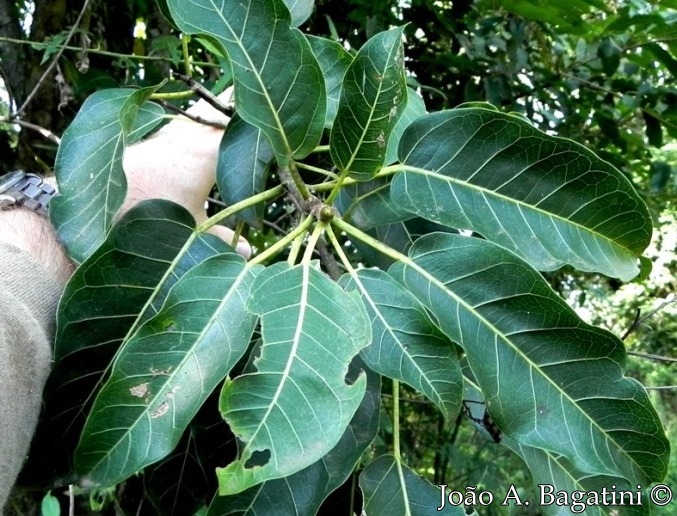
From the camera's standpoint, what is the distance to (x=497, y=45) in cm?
142

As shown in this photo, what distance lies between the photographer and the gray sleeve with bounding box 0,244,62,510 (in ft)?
1.72

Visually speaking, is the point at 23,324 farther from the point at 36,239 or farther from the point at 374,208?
the point at 374,208

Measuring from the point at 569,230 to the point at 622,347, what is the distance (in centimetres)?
11

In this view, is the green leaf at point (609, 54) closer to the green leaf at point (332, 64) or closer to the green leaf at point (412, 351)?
the green leaf at point (332, 64)

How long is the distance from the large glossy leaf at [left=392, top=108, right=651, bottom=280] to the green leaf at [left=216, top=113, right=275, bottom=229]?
0.53 ft

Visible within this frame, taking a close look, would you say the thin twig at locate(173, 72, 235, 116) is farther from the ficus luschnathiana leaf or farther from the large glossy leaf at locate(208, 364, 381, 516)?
the large glossy leaf at locate(208, 364, 381, 516)

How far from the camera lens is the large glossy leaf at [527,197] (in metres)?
0.52

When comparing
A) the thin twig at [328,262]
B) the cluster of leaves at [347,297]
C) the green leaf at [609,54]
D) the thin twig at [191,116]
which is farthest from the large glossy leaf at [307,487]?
the green leaf at [609,54]

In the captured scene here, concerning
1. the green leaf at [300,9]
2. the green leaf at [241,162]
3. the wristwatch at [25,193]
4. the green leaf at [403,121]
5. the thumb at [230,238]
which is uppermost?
the green leaf at [300,9]

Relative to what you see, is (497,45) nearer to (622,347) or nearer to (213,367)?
(622,347)

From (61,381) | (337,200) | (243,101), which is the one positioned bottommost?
(61,381)

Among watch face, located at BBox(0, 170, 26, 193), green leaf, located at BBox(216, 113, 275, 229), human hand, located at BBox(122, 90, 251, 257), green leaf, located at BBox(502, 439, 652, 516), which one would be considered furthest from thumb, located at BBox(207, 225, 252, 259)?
green leaf, located at BBox(502, 439, 652, 516)

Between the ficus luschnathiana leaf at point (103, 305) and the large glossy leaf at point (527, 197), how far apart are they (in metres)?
0.21

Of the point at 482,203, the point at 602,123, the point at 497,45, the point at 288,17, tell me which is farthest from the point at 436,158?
the point at 602,123
